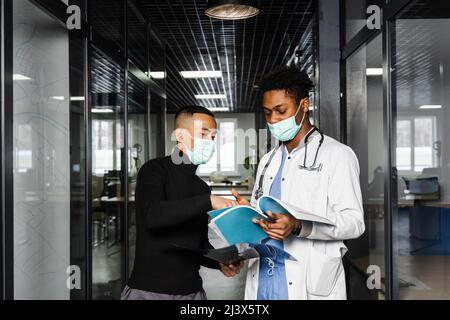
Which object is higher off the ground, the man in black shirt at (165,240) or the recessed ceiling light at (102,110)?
the recessed ceiling light at (102,110)

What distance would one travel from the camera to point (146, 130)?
4828 millimetres

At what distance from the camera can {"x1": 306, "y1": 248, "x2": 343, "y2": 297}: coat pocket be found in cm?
185

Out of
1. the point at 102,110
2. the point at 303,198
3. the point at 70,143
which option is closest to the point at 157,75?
the point at 102,110

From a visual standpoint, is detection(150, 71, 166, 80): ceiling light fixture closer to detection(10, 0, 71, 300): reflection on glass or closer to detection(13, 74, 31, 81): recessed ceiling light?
detection(10, 0, 71, 300): reflection on glass

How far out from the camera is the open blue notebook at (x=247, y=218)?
1560 mm

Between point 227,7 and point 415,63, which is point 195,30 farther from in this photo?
point 415,63

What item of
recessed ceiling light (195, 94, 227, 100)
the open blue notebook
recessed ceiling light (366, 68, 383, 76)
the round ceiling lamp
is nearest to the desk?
the round ceiling lamp

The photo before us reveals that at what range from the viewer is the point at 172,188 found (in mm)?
2018

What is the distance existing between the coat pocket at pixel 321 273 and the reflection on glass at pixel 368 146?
3.45 feet

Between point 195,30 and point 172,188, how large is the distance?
11.6 feet

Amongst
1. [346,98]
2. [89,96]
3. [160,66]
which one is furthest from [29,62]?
[160,66]

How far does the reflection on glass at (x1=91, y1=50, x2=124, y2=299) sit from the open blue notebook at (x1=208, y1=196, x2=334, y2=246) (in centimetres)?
189

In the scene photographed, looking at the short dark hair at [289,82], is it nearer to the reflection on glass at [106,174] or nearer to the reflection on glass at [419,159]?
the reflection on glass at [419,159]

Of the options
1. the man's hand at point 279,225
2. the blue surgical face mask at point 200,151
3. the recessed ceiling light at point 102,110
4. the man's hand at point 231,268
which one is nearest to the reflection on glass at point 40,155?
the recessed ceiling light at point 102,110
